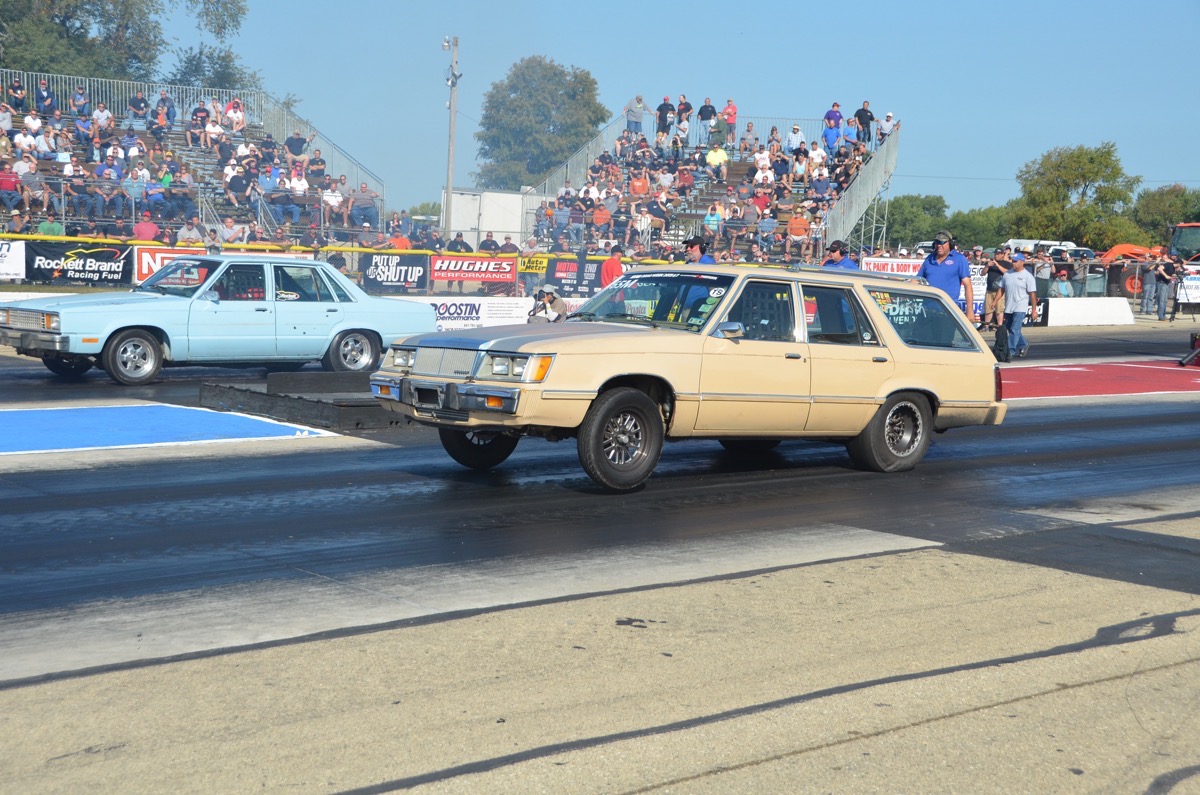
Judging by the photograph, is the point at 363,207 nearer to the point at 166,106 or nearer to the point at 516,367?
the point at 166,106

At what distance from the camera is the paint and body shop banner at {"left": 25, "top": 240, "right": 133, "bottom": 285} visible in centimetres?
2645

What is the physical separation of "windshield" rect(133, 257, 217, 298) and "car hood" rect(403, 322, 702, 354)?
737 centimetres

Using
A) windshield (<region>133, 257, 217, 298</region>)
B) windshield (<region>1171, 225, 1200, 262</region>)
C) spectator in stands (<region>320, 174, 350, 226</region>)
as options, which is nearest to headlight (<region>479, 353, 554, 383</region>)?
windshield (<region>133, 257, 217, 298</region>)

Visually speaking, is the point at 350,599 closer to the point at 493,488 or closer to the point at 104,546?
the point at 104,546

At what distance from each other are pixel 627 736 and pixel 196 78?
63.5m

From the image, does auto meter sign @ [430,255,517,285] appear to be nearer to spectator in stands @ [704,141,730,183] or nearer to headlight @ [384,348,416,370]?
spectator in stands @ [704,141,730,183]

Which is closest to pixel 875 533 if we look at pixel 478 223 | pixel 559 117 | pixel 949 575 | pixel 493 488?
pixel 949 575

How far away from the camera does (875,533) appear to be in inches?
327

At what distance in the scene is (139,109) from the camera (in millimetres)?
36000

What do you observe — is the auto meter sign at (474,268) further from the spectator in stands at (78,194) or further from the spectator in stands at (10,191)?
the spectator in stands at (10,191)

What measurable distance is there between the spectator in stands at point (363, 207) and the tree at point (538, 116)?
63.0 m

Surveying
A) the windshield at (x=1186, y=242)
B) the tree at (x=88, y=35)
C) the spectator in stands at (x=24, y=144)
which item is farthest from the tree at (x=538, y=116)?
the spectator in stands at (x=24, y=144)

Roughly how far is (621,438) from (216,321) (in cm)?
824

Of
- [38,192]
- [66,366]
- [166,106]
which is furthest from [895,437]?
[166,106]
